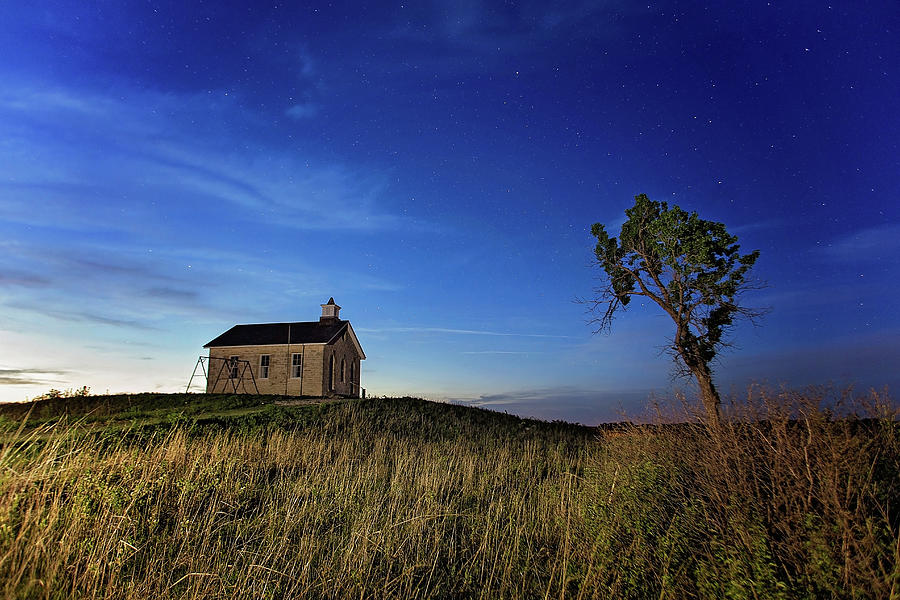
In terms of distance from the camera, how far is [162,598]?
4734 millimetres

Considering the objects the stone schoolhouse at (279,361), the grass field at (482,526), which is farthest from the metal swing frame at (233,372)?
the grass field at (482,526)

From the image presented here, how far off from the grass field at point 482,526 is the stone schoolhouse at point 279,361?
20002 millimetres

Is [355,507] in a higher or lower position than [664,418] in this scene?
lower

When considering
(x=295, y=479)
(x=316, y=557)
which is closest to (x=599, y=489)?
(x=316, y=557)

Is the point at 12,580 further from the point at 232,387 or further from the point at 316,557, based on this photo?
the point at 232,387

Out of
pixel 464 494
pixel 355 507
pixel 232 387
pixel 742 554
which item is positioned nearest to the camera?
pixel 742 554

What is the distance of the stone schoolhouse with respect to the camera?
30125mm

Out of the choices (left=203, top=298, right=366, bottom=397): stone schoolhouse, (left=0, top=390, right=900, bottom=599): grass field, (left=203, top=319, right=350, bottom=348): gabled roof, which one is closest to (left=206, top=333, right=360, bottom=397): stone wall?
(left=203, top=298, right=366, bottom=397): stone schoolhouse

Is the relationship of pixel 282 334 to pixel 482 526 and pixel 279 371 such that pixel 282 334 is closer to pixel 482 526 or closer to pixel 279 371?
pixel 279 371

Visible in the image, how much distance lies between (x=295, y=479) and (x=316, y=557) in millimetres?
3929

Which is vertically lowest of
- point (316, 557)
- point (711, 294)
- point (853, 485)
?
point (316, 557)

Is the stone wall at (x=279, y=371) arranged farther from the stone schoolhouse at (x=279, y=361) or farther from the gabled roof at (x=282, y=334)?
the gabled roof at (x=282, y=334)

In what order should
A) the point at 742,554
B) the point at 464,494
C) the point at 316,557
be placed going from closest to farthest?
the point at 742,554, the point at 316,557, the point at 464,494

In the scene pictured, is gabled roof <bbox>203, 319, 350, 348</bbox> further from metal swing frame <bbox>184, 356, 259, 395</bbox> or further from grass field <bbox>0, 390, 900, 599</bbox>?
grass field <bbox>0, 390, 900, 599</bbox>
